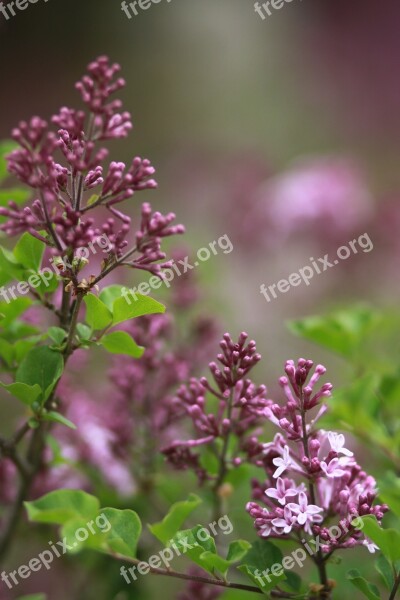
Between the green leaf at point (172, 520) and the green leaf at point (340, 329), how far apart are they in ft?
1.12

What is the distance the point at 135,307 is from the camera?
66 cm

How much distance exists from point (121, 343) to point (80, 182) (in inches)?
6.2

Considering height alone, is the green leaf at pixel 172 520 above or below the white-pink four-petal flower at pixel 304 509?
above

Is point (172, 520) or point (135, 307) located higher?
point (135, 307)

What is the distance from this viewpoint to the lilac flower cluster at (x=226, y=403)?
0.69m

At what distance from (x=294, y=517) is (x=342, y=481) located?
7 cm

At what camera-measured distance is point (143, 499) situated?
39.6 inches
